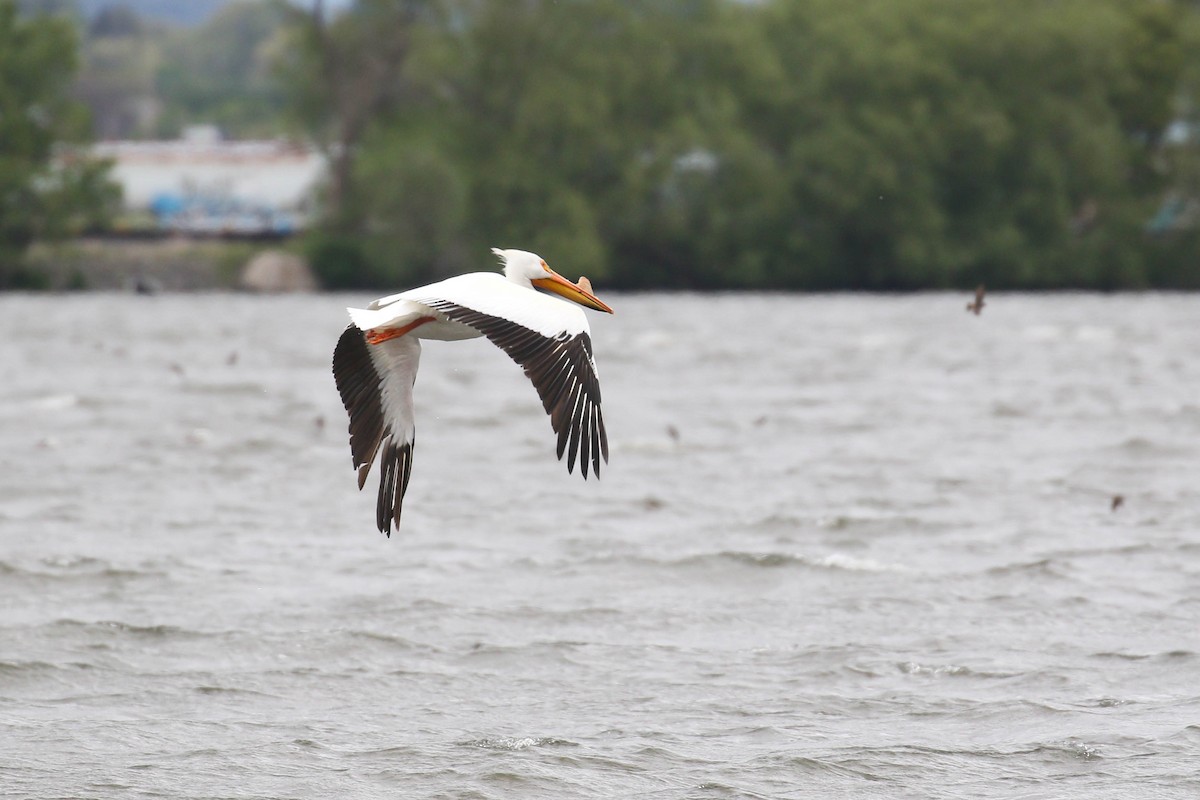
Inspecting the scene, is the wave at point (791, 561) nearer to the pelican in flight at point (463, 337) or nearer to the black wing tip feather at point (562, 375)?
the pelican in flight at point (463, 337)

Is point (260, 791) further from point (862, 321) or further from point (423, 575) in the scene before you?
point (862, 321)

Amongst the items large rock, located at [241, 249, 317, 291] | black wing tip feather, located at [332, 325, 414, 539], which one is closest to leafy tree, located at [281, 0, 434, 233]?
large rock, located at [241, 249, 317, 291]

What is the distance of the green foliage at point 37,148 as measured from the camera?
57.3 metres

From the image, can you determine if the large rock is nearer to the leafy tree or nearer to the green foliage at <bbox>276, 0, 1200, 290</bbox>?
the leafy tree

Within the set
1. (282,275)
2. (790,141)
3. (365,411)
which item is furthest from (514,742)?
(790,141)

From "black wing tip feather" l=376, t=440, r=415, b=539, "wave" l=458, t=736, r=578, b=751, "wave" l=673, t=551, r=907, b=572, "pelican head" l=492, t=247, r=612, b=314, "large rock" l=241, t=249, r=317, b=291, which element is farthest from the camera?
"large rock" l=241, t=249, r=317, b=291

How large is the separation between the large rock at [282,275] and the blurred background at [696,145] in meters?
0.14

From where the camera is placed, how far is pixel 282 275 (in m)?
59.4

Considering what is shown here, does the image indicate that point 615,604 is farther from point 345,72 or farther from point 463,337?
point 345,72

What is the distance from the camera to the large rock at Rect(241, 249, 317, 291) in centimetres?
5922

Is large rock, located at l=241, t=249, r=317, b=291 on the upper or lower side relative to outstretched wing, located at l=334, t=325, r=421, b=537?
upper

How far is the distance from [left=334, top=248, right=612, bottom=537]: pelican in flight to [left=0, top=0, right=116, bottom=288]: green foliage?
49.8 m

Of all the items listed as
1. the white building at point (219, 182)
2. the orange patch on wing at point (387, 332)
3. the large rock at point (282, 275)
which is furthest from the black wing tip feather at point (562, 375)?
the white building at point (219, 182)

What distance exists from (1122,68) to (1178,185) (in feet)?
14.5
